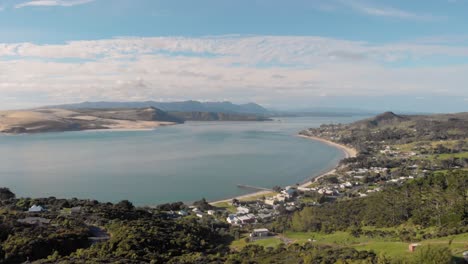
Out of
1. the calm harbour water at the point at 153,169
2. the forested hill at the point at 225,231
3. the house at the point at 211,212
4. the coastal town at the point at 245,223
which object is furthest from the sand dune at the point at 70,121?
the forested hill at the point at 225,231

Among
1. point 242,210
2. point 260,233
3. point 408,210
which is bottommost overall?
point 242,210

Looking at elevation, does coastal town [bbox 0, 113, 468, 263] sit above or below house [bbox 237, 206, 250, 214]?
above

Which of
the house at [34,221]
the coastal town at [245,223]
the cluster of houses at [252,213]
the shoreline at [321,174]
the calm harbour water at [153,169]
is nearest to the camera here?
the coastal town at [245,223]

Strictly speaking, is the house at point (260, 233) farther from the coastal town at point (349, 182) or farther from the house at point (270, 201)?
the house at point (270, 201)

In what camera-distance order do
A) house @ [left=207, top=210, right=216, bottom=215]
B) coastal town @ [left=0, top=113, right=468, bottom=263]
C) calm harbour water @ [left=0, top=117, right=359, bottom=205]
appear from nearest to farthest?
1. coastal town @ [left=0, top=113, right=468, bottom=263]
2. house @ [left=207, top=210, right=216, bottom=215]
3. calm harbour water @ [left=0, top=117, right=359, bottom=205]

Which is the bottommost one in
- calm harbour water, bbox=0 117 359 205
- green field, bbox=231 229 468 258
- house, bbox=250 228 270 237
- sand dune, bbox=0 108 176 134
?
calm harbour water, bbox=0 117 359 205

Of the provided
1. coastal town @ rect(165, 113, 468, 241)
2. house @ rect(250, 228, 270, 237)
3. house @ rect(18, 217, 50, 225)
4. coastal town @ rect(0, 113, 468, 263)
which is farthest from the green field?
house @ rect(18, 217, 50, 225)

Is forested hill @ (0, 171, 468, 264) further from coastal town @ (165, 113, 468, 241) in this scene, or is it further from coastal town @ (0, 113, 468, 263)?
coastal town @ (165, 113, 468, 241)

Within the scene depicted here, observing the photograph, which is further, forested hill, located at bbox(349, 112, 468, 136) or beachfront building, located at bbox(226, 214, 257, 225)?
forested hill, located at bbox(349, 112, 468, 136)

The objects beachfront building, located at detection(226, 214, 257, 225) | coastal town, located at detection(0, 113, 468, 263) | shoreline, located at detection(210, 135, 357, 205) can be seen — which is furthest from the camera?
shoreline, located at detection(210, 135, 357, 205)

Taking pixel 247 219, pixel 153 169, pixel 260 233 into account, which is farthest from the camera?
pixel 153 169

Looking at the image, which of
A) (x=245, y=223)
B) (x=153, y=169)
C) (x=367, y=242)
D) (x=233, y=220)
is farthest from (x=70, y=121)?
(x=367, y=242)

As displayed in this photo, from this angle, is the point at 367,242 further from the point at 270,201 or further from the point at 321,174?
the point at 321,174
